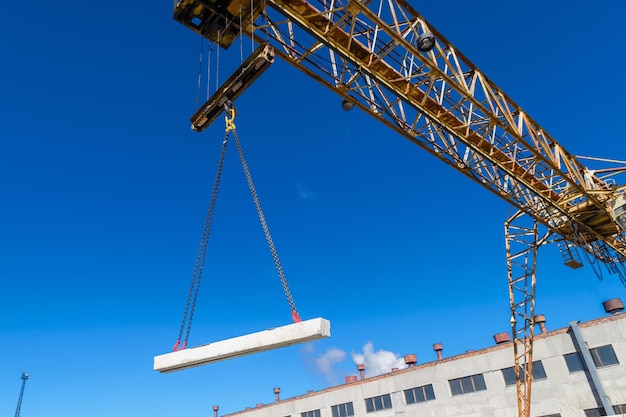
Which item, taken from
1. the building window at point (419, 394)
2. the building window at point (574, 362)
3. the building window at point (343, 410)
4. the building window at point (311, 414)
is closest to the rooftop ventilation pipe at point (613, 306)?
the building window at point (574, 362)

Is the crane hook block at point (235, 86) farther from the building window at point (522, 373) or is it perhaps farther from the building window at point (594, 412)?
the building window at point (594, 412)

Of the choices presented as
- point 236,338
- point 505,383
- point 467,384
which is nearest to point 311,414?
point 467,384

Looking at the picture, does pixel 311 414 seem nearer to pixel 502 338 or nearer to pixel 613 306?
pixel 502 338

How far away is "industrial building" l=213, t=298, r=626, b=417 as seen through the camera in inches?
798

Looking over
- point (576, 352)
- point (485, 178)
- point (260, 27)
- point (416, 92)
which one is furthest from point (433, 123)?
point (576, 352)

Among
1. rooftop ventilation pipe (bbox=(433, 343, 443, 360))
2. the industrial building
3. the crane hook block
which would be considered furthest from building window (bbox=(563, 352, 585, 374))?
the crane hook block

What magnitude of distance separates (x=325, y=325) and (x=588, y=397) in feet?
69.0

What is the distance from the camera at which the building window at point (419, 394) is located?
24731mm

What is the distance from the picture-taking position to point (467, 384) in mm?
23641

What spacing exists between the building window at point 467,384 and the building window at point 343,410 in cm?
751

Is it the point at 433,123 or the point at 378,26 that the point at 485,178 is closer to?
the point at 433,123

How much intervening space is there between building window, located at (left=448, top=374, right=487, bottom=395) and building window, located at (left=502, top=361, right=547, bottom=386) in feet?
4.13

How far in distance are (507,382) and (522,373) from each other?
985 mm

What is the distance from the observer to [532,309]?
51.6 ft
